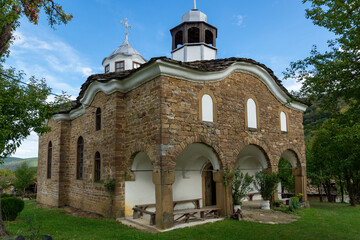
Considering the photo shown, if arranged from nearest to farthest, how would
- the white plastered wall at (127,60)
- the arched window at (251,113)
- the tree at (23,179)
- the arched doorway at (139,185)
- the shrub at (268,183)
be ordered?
the arched doorway at (139,185) < the shrub at (268,183) < the arched window at (251,113) < the white plastered wall at (127,60) < the tree at (23,179)

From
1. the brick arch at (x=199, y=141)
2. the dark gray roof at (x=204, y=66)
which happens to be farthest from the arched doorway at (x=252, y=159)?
the dark gray roof at (x=204, y=66)

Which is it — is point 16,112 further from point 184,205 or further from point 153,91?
point 184,205

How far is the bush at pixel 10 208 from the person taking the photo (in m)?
9.19

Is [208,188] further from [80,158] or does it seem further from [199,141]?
[80,158]

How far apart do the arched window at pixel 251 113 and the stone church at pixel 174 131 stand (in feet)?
0.13

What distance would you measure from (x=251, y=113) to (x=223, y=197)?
350cm

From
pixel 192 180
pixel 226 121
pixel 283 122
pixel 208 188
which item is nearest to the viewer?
pixel 226 121

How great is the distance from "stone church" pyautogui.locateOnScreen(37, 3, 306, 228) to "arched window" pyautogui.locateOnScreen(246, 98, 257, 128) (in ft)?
0.13

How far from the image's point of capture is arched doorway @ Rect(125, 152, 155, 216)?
9406 mm

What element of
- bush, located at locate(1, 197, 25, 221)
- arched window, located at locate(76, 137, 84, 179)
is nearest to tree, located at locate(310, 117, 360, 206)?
arched window, located at locate(76, 137, 84, 179)

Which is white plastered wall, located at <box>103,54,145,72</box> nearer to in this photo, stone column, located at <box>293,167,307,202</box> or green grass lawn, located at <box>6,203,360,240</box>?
green grass lawn, located at <box>6,203,360,240</box>

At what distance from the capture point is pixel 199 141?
859 cm

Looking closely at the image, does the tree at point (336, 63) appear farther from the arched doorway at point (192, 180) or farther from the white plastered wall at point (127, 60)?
the white plastered wall at point (127, 60)

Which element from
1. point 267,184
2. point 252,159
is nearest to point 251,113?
point 267,184
